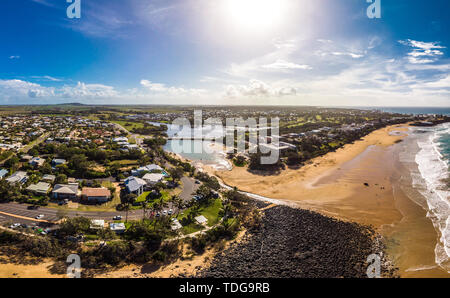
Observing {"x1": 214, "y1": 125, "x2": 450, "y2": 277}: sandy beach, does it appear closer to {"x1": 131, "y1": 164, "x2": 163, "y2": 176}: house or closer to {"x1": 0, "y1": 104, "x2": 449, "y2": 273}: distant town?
{"x1": 0, "y1": 104, "x2": 449, "y2": 273}: distant town

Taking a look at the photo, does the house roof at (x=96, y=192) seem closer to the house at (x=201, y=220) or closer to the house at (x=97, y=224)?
the house at (x=97, y=224)

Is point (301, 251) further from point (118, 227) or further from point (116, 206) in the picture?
point (116, 206)

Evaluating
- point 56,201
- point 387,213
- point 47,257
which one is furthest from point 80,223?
point 387,213

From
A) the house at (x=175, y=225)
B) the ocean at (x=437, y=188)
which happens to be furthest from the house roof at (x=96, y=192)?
the ocean at (x=437, y=188)

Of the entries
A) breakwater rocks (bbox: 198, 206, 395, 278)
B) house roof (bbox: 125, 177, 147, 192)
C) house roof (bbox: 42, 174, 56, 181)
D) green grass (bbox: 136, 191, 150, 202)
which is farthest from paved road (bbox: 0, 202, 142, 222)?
breakwater rocks (bbox: 198, 206, 395, 278)

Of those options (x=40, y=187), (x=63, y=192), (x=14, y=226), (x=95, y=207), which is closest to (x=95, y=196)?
(x=95, y=207)
